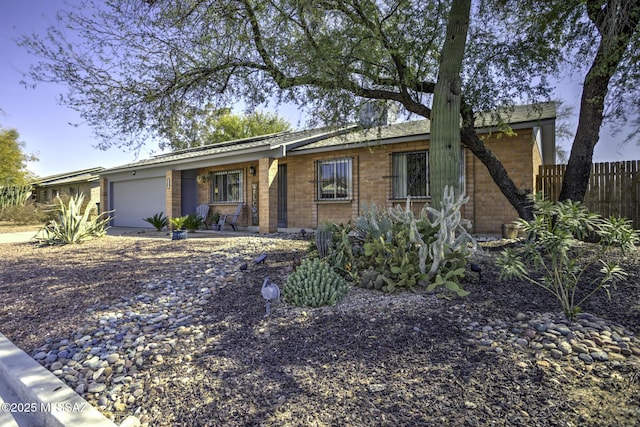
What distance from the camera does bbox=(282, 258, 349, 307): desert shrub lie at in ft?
12.5

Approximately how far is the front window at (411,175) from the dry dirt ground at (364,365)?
554cm

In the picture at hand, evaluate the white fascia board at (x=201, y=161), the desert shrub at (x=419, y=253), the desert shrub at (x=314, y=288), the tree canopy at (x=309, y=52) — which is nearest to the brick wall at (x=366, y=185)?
the white fascia board at (x=201, y=161)

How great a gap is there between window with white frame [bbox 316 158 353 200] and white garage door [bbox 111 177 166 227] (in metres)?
7.59

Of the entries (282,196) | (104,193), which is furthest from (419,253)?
(104,193)

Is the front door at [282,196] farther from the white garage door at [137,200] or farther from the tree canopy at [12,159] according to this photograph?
the tree canopy at [12,159]

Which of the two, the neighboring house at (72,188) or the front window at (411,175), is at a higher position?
the neighboring house at (72,188)

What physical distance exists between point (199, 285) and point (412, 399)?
3.33 m

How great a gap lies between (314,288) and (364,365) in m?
1.31

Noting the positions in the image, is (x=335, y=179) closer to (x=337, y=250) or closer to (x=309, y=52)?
(x=309, y=52)

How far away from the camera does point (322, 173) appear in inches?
468

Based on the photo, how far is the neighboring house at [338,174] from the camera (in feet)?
28.9

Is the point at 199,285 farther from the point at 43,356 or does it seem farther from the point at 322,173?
the point at 322,173

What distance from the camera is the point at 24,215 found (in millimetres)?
19016

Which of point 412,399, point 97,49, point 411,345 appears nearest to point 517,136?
point 411,345
